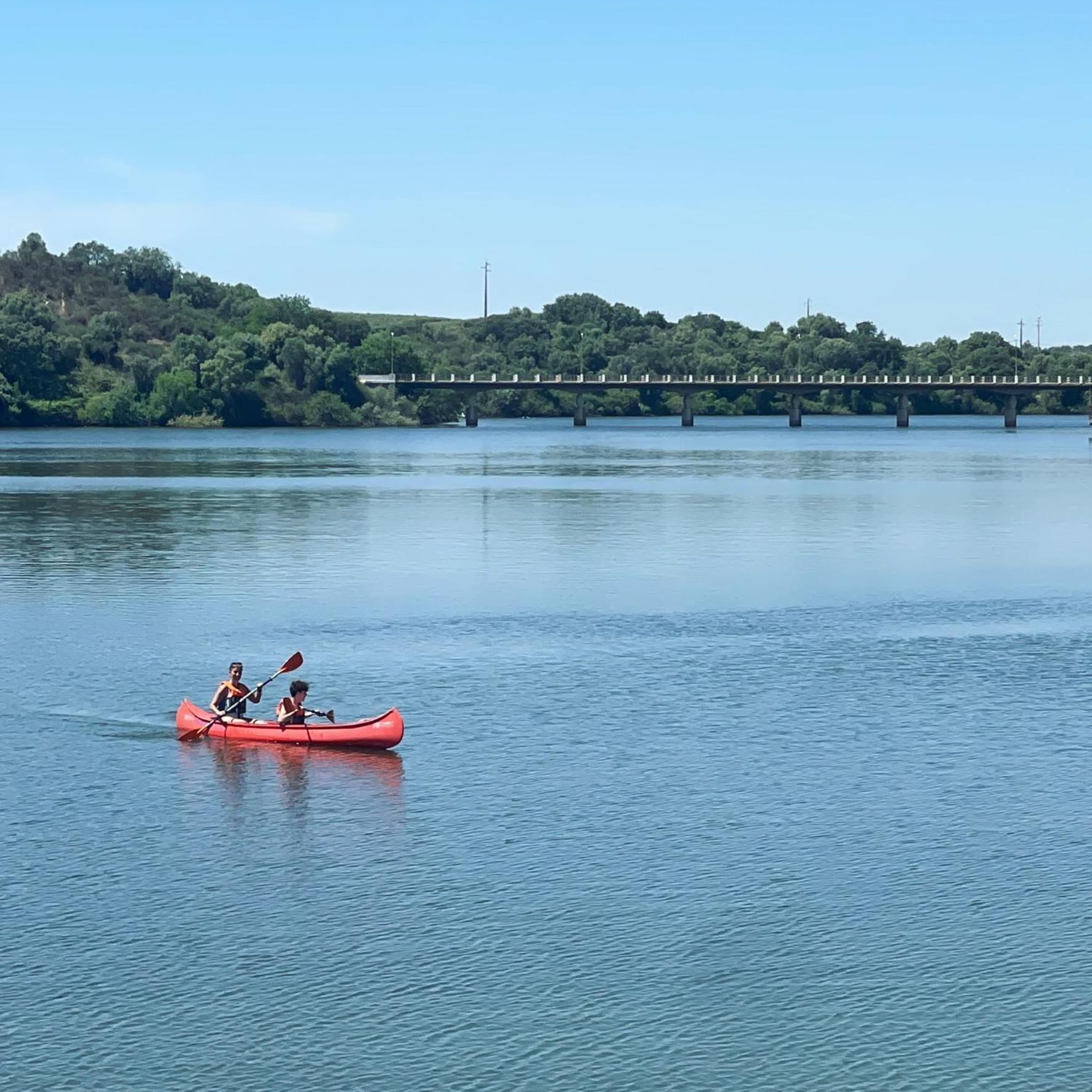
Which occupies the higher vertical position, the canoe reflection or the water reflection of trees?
the water reflection of trees

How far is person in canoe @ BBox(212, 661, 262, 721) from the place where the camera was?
157ft

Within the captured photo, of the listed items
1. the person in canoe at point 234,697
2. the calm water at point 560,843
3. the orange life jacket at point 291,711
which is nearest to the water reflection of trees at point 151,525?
the calm water at point 560,843

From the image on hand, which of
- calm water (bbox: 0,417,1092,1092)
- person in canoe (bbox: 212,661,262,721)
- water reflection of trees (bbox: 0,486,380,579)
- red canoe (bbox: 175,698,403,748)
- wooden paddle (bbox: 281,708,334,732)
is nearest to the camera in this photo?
calm water (bbox: 0,417,1092,1092)

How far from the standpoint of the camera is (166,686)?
55344 mm

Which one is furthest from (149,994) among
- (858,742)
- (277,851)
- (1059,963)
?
(858,742)

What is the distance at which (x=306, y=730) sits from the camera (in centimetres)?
4644

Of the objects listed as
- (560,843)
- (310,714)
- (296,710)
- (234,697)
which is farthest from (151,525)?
(560,843)

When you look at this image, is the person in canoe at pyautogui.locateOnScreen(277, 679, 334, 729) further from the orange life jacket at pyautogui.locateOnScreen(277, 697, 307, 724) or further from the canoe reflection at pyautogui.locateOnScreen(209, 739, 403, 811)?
the canoe reflection at pyautogui.locateOnScreen(209, 739, 403, 811)

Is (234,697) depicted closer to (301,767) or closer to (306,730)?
(306,730)

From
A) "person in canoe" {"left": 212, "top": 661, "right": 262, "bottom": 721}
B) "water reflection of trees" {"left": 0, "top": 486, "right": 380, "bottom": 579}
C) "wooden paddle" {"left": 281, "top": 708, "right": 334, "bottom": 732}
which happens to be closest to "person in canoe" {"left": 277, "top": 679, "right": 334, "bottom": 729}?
"wooden paddle" {"left": 281, "top": 708, "right": 334, "bottom": 732}

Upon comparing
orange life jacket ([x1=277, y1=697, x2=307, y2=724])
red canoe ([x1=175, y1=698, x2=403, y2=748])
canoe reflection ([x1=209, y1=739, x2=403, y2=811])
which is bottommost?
canoe reflection ([x1=209, y1=739, x2=403, y2=811])

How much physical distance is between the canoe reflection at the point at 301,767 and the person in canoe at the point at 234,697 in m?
0.90

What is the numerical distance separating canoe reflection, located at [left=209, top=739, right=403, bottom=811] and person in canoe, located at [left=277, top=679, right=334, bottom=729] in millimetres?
717

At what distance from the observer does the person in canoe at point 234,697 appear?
47.9 meters
